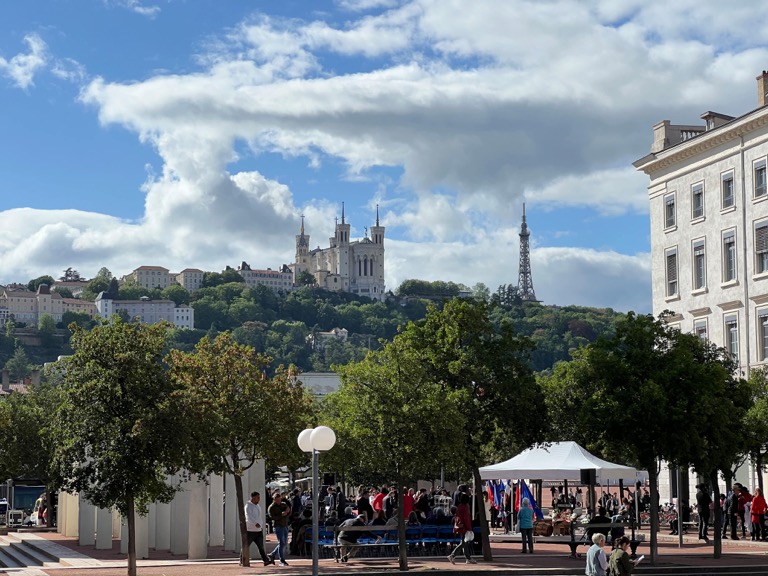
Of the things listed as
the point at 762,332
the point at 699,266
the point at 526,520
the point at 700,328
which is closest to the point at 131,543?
the point at 526,520

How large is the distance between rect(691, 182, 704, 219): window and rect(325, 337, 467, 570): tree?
1089 inches

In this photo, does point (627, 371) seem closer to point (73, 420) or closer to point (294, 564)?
point (294, 564)

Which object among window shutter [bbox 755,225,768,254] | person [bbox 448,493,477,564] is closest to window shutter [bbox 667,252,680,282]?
window shutter [bbox 755,225,768,254]

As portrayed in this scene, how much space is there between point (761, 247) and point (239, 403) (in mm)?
27137

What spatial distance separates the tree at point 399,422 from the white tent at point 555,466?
203 inches

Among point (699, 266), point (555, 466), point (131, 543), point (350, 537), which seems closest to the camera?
point (131, 543)

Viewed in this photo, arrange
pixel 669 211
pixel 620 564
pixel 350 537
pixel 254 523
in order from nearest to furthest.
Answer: pixel 620 564 < pixel 254 523 < pixel 350 537 < pixel 669 211

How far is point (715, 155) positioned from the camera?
55.1m

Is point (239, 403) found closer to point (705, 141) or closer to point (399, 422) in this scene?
point (399, 422)

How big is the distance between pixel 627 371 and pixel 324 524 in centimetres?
1032

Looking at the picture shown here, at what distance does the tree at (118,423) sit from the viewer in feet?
92.0

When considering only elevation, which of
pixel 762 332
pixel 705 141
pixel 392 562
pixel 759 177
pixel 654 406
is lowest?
pixel 392 562

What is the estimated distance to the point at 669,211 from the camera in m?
58.8

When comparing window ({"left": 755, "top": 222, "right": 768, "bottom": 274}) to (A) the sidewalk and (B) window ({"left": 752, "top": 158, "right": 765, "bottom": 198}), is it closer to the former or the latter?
(B) window ({"left": 752, "top": 158, "right": 765, "bottom": 198})
